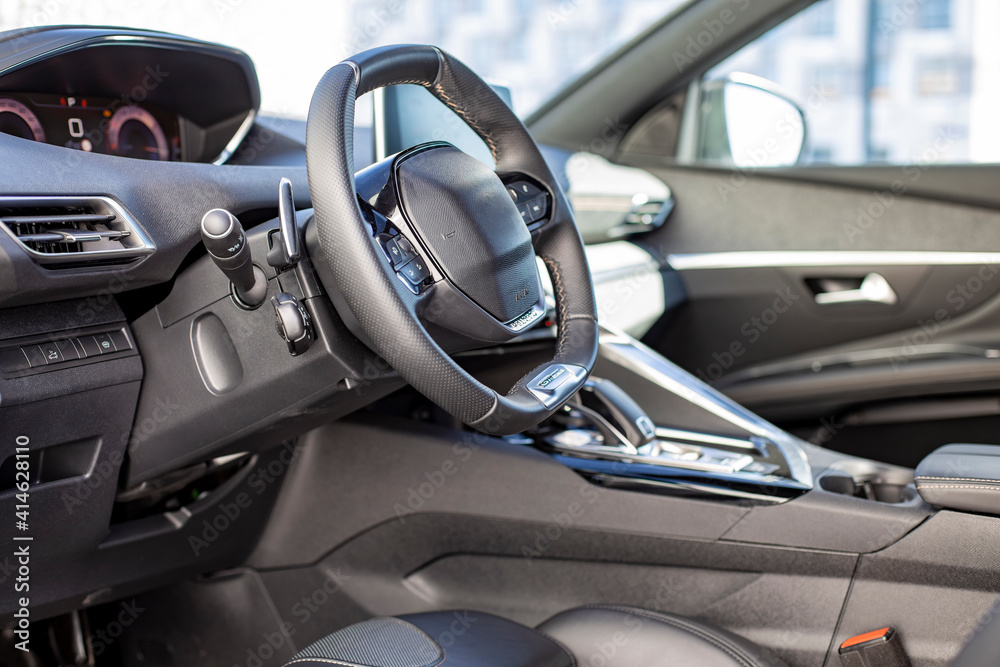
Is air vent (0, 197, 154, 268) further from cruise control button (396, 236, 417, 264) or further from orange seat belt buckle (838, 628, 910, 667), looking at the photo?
orange seat belt buckle (838, 628, 910, 667)

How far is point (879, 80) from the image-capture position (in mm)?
2445

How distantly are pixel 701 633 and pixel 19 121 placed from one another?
1067 millimetres

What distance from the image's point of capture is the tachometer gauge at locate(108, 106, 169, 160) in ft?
4.06

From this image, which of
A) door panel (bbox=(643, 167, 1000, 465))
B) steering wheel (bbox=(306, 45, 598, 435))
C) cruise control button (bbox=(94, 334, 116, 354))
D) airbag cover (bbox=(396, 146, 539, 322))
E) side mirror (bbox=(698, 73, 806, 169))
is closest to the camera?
steering wheel (bbox=(306, 45, 598, 435))

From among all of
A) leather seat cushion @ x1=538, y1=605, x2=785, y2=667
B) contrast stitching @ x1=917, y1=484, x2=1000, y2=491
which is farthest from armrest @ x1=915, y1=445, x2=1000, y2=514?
leather seat cushion @ x1=538, y1=605, x2=785, y2=667

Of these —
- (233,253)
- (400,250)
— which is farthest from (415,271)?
(233,253)

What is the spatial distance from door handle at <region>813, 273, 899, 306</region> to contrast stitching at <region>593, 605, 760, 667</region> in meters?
1.32

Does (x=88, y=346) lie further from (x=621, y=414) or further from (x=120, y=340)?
(x=621, y=414)

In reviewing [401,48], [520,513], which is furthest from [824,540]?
[401,48]

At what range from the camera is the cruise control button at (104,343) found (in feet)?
3.53

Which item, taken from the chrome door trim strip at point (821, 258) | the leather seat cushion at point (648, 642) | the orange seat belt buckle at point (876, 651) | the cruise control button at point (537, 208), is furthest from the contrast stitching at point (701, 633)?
the chrome door trim strip at point (821, 258)

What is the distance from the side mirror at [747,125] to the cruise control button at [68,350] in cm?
168

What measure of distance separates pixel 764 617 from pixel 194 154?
1100mm

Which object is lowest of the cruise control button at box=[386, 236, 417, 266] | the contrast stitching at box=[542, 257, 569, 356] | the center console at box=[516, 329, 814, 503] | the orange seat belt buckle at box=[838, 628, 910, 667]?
the orange seat belt buckle at box=[838, 628, 910, 667]
